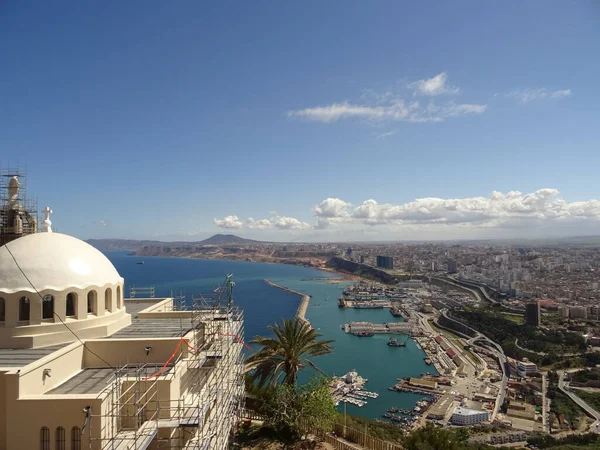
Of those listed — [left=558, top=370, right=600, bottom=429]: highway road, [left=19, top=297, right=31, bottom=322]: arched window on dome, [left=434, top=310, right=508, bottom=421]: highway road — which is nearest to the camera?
[left=19, top=297, right=31, bottom=322]: arched window on dome

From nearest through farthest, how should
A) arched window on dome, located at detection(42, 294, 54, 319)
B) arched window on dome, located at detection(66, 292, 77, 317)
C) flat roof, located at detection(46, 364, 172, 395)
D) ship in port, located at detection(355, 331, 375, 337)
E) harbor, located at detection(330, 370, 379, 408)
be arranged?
flat roof, located at detection(46, 364, 172, 395)
arched window on dome, located at detection(42, 294, 54, 319)
arched window on dome, located at detection(66, 292, 77, 317)
harbor, located at detection(330, 370, 379, 408)
ship in port, located at detection(355, 331, 375, 337)

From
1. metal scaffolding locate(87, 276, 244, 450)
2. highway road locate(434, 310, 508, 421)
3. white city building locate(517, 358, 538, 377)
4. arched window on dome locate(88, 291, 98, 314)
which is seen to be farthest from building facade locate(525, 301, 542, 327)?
arched window on dome locate(88, 291, 98, 314)

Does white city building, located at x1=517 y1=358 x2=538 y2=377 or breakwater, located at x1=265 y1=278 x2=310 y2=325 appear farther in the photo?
breakwater, located at x1=265 y1=278 x2=310 y2=325

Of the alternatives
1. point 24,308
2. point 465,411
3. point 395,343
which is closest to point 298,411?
point 24,308

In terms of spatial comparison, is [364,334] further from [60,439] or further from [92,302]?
[60,439]

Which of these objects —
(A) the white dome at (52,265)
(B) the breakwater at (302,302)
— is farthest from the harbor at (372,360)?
(A) the white dome at (52,265)

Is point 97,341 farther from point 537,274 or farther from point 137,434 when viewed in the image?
point 537,274

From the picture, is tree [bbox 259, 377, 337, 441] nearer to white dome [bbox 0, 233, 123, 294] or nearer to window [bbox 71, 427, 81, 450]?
window [bbox 71, 427, 81, 450]
